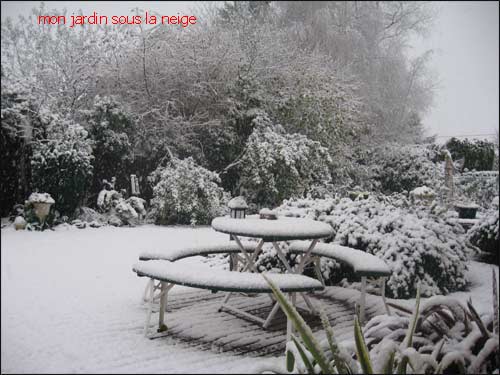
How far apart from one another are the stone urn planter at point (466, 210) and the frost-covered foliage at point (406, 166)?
0.68ft

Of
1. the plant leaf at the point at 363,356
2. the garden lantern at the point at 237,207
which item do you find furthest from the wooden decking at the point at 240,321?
the garden lantern at the point at 237,207

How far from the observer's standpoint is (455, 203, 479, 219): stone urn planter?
2318 millimetres

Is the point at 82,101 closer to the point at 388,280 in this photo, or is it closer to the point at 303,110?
the point at 303,110

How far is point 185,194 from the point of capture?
209 cm

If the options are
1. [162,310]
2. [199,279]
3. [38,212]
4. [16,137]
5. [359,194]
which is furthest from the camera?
[359,194]

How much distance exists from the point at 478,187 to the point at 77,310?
1.83 m

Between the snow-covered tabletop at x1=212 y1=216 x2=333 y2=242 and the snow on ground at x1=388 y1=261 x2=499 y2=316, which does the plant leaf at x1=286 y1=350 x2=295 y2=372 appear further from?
the snow on ground at x1=388 y1=261 x2=499 y2=316

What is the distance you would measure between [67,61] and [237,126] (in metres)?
0.93

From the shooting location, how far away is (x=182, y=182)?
2.06 meters

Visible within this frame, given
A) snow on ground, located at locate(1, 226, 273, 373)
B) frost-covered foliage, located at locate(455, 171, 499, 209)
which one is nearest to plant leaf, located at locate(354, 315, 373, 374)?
snow on ground, located at locate(1, 226, 273, 373)

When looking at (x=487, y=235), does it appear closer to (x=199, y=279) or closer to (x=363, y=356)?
(x=363, y=356)

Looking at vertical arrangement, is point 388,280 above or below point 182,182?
below

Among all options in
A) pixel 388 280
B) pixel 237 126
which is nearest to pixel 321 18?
pixel 237 126

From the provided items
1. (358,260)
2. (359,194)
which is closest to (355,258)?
(358,260)
